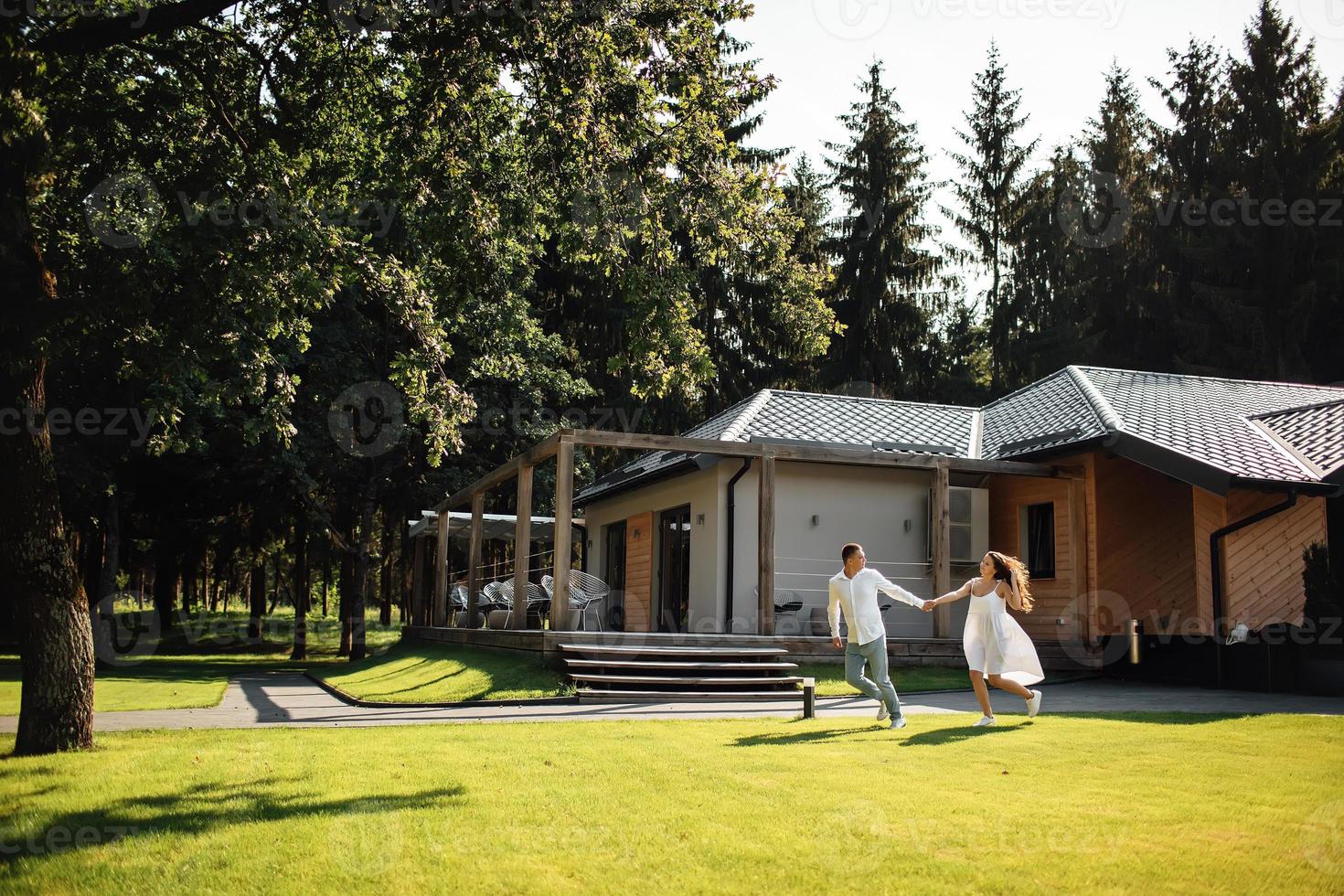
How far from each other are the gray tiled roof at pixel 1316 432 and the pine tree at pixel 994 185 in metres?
18.1

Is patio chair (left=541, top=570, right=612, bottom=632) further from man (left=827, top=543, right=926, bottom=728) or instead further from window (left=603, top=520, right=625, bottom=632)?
man (left=827, top=543, right=926, bottom=728)

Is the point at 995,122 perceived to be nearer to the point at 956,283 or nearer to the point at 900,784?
the point at 956,283

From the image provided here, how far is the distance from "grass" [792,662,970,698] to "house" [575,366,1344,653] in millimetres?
1366

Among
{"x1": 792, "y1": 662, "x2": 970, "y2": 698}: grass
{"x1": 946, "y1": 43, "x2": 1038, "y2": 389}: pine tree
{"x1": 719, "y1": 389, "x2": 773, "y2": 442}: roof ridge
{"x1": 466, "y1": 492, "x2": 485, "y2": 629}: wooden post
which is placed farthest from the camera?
{"x1": 946, "y1": 43, "x2": 1038, "y2": 389}: pine tree

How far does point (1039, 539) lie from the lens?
58.4ft

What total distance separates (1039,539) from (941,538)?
254 cm

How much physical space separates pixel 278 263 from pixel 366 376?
1601cm

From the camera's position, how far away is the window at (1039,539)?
17.4 m

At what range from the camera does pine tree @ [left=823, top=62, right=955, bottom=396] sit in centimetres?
3456

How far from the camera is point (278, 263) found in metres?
9.93

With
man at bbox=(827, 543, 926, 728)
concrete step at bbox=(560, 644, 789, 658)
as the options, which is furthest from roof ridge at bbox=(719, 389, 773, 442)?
man at bbox=(827, 543, 926, 728)

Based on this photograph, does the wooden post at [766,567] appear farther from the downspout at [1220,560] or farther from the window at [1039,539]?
the downspout at [1220,560]

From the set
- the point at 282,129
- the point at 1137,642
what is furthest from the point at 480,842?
the point at 1137,642

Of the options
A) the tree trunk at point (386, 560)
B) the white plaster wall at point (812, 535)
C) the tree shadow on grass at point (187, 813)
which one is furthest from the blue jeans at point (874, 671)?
the tree trunk at point (386, 560)
